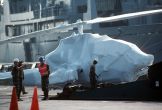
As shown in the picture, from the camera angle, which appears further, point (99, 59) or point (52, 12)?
point (52, 12)

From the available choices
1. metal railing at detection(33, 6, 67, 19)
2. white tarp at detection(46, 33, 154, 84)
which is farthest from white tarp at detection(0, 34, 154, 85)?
metal railing at detection(33, 6, 67, 19)

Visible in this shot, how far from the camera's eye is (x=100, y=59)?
24703 millimetres

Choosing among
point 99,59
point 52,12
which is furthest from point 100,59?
point 52,12

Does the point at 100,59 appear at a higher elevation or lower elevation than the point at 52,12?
lower

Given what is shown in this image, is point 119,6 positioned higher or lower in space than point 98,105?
higher

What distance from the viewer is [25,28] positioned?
54.5 meters

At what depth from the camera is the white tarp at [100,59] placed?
944 inches

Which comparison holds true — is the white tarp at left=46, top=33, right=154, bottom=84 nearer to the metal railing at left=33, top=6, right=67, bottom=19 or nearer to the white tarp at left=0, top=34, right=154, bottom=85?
the white tarp at left=0, top=34, right=154, bottom=85

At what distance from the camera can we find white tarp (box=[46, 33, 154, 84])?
24.0 metres

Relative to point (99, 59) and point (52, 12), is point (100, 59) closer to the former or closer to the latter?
→ point (99, 59)

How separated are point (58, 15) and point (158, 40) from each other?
46.8 feet

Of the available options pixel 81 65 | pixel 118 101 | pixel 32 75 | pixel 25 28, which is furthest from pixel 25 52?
pixel 118 101

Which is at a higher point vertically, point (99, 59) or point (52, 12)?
point (52, 12)

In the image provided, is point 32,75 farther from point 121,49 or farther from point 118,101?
point 118,101
